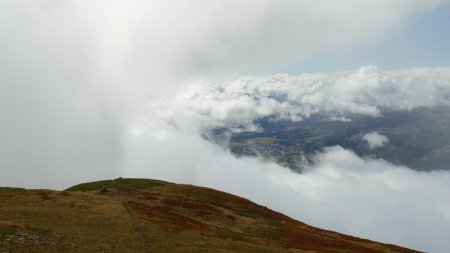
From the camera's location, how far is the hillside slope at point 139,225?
149 ft

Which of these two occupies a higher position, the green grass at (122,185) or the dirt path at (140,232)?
the green grass at (122,185)

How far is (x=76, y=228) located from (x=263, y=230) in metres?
42.9

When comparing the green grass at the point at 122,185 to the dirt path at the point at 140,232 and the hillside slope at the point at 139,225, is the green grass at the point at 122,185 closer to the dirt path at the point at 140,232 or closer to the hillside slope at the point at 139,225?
the hillside slope at the point at 139,225

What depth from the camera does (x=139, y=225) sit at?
59.7m

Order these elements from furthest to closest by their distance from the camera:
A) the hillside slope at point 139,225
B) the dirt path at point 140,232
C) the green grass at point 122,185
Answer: the green grass at point 122,185, the dirt path at point 140,232, the hillside slope at point 139,225

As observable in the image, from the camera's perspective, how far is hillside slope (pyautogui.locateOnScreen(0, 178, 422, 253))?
4534cm

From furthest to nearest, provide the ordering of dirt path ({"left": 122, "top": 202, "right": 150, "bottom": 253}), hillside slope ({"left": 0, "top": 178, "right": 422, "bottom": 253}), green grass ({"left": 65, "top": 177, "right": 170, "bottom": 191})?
green grass ({"left": 65, "top": 177, "right": 170, "bottom": 191}), dirt path ({"left": 122, "top": 202, "right": 150, "bottom": 253}), hillside slope ({"left": 0, "top": 178, "right": 422, "bottom": 253})

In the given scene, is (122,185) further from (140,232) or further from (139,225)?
(140,232)

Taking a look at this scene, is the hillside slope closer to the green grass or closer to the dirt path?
the dirt path

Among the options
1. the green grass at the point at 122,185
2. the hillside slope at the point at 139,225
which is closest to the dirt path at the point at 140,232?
the hillside slope at the point at 139,225

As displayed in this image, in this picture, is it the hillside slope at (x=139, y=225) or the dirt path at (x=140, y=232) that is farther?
the dirt path at (x=140, y=232)

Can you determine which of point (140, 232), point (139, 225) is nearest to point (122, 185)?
point (139, 225)

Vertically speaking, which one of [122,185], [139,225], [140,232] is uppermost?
[122,185]

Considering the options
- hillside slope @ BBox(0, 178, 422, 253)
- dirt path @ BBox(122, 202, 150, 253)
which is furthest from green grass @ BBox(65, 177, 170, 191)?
dirt path @ BBox(122, 202, 150, 253)
